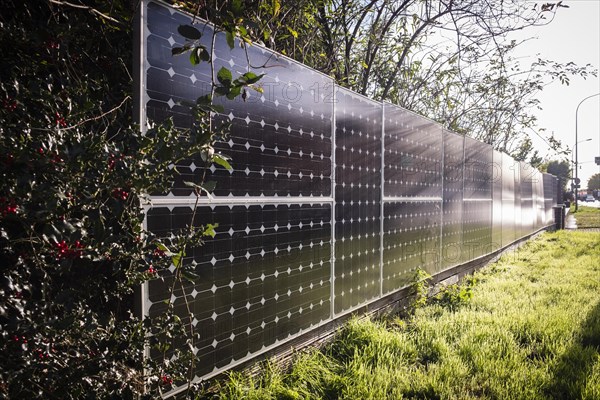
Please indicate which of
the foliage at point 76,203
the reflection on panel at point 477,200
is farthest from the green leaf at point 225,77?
the reflection on panel at point 477,200

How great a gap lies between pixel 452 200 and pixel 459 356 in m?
3.40

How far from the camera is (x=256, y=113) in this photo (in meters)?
2.78

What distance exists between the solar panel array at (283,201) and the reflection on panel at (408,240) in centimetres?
3

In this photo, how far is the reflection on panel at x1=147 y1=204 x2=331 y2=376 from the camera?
7.70ft

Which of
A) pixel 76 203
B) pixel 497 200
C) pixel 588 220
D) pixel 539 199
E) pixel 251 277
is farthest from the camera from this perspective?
pixel 588 220

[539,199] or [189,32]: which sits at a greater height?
[189,32]

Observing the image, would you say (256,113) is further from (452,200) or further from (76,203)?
(452,200)

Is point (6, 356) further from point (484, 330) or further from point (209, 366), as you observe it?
point (484, 330)

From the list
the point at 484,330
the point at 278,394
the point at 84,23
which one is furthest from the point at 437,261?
the point at 84,23

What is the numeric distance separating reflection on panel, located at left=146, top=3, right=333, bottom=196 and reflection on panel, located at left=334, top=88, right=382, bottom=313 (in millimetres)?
256

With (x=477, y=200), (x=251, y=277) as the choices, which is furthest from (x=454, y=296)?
(x=251, y=277)

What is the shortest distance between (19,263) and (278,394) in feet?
6.02

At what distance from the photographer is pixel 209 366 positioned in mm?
2459

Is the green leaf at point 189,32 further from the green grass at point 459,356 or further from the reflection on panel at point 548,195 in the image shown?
the reflection on panel at point 548,195
